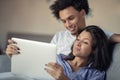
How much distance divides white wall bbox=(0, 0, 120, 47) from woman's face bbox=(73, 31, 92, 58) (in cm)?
105

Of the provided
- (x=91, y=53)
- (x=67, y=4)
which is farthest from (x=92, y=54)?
(x=67, y=4)

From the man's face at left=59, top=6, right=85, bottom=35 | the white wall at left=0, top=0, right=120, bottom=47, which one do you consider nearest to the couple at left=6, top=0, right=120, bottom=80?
the man's face at left=59, top=6, right=85, bottom=35

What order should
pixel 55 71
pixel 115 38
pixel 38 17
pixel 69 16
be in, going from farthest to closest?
pixel 38 17, pixel 69 16, pixel 115 38, pixel 55 71

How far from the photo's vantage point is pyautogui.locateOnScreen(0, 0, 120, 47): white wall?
2.49 metres

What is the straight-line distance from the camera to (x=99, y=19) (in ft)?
8.34

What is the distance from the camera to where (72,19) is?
174cm

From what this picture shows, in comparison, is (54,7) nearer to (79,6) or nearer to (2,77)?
(79,6)

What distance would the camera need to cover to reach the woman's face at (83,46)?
1.49 meters

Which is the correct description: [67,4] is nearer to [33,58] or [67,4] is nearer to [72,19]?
[72,19]

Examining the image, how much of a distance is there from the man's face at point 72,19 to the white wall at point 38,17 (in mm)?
808

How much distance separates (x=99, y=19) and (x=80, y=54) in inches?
44.0

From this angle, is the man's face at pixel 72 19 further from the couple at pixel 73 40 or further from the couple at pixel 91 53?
the couple at pixel 91 53

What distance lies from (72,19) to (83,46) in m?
0.32

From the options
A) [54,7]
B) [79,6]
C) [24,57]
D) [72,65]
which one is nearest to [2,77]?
[24,57]
